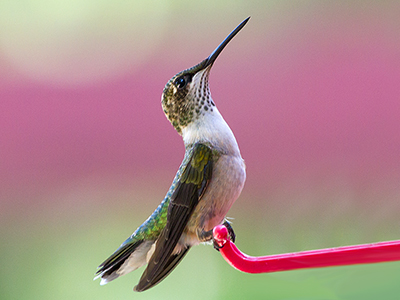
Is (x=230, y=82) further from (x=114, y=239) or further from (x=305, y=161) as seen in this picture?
(x=114, y=239)

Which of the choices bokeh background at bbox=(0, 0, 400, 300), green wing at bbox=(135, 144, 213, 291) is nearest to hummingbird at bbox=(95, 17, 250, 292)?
green wing at bbox=(135, 144, 213, 291)

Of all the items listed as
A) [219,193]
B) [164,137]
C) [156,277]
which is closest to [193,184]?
[219,193]

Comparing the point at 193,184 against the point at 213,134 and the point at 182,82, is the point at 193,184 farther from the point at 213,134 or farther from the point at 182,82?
the point at 182,82

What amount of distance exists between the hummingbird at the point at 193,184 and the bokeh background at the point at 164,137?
1.60 m

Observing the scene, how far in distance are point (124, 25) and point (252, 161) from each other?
4.18ft

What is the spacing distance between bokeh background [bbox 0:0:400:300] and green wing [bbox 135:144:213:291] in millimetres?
1631

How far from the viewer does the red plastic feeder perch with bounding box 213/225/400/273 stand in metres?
0.74

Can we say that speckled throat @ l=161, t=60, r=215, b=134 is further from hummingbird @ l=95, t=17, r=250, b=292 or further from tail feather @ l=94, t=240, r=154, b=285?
tail feather @ l=94, t=240, r=154, b=285

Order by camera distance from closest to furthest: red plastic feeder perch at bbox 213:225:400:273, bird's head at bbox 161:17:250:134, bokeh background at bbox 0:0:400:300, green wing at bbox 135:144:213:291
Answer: red plastic feeder perch at bbox 213:225:400:273
green wing at bbox 135:144:213:291
bird's head at bbox 161:17:250:134
bokeh background at bbox 0:0:400:300

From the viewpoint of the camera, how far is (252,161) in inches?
110

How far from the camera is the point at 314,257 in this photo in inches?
30.3

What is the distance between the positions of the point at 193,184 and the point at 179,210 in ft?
0.19

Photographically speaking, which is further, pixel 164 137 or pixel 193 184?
pixel 164 137

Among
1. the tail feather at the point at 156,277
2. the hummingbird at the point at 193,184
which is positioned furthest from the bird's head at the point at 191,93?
the tail feather at the point at 156,277
